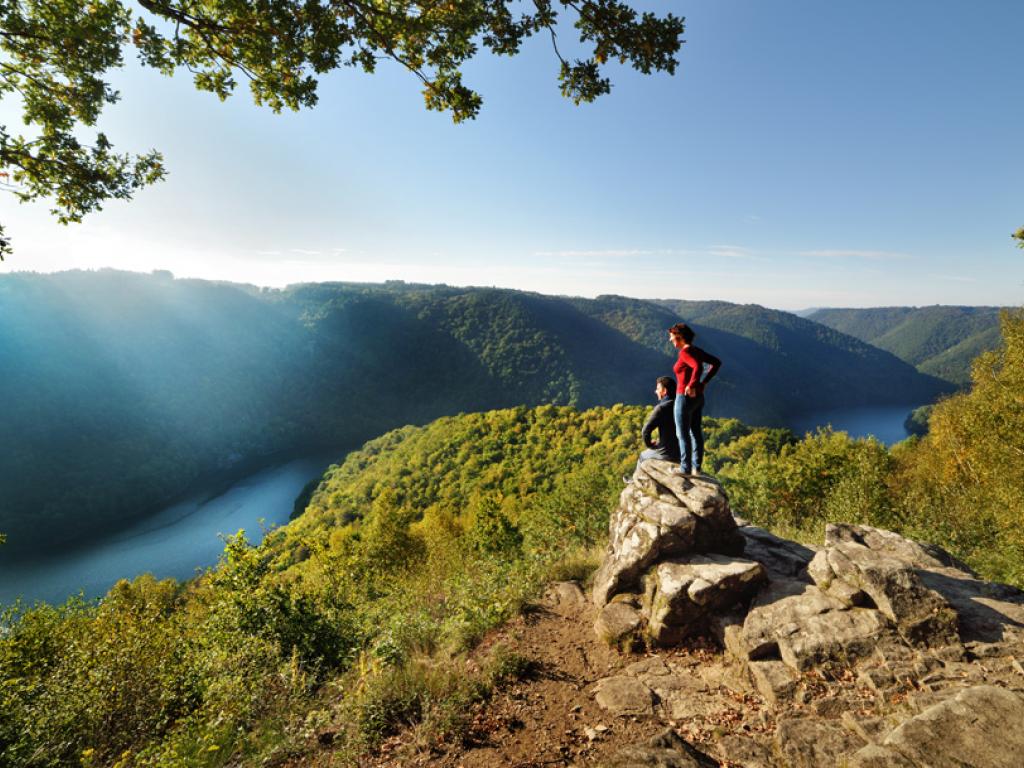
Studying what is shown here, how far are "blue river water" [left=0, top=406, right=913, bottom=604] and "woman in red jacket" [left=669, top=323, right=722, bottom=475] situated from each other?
41.5 metres

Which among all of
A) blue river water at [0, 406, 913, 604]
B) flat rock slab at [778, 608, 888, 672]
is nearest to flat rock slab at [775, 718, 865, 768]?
flat rock slab at [778, 608, 888, 672]

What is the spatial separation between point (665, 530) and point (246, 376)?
163 meters

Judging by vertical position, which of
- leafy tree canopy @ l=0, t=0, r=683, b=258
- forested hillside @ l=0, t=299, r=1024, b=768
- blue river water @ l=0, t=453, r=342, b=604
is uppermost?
leafy tree canopy @ l=0, t=0, r=683, b=258

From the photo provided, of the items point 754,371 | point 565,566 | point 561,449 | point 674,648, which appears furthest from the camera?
point 754,371

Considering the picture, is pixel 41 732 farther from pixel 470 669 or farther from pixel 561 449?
pixel 561 449

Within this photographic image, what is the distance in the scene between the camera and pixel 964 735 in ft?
12.0

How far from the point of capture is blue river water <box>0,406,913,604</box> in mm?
57750

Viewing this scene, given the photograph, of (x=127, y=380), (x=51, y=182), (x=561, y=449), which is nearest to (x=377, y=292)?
(x=127, y=380)

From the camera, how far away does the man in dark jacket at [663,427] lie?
8.30 meters

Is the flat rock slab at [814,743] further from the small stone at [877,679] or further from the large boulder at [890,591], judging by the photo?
the large boulder at [890,591]

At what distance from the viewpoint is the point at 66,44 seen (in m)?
4.89

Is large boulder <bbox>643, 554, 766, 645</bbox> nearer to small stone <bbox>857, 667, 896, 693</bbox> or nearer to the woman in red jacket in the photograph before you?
small stone <bbox>857, 667, 896, 693</bbox>

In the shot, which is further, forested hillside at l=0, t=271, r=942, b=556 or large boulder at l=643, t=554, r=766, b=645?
forested hillside at l=0, t=271, r=942, b=556

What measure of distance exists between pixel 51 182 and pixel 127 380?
150m
